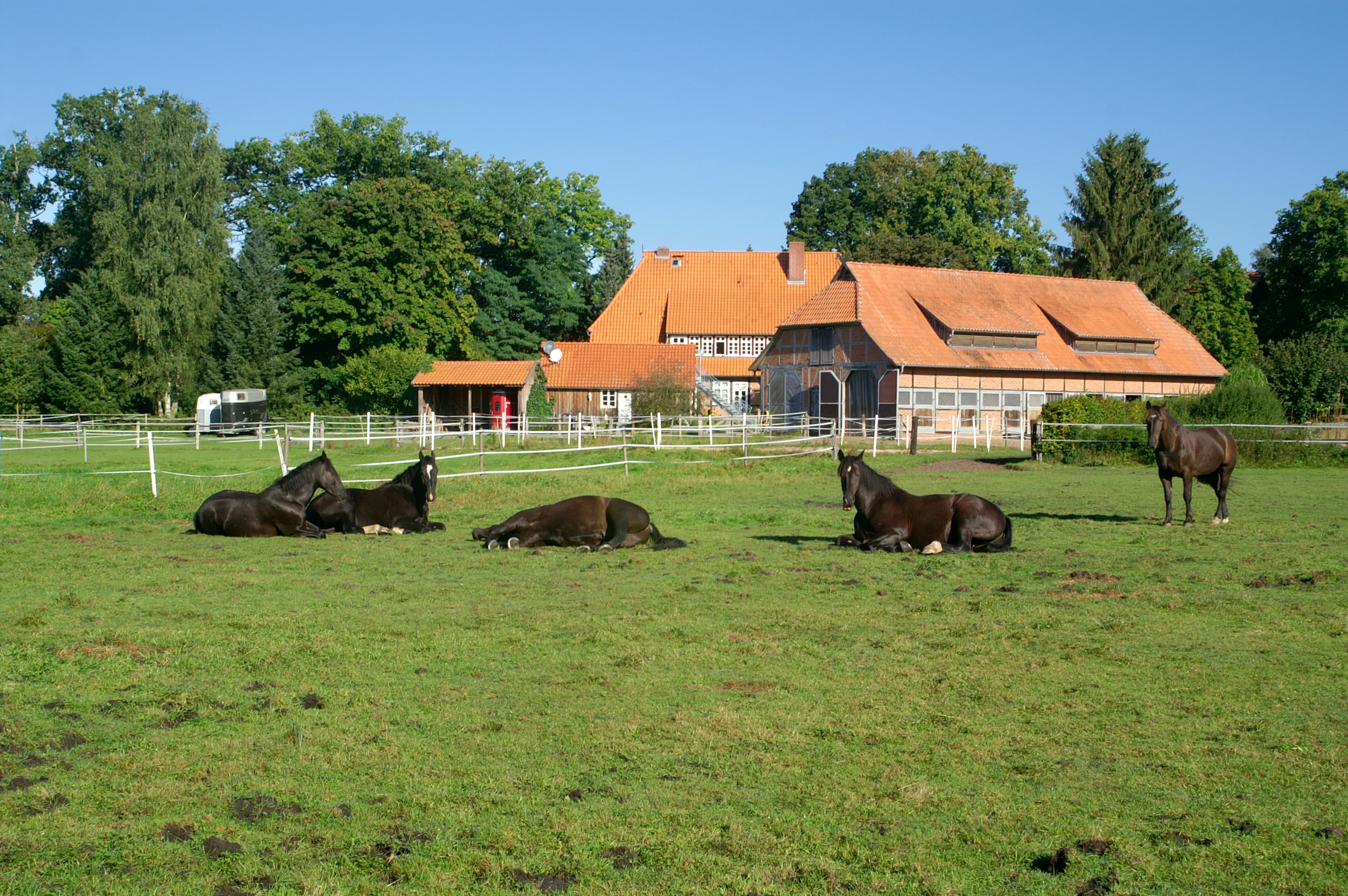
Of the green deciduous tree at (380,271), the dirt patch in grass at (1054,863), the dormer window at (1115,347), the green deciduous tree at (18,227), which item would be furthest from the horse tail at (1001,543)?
the green deciduous tree at (18,227)

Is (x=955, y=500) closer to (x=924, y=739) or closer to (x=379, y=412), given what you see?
(x=924, y=739)

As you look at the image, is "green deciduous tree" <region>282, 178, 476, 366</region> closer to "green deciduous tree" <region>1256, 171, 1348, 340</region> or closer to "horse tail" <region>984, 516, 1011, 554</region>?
"green deciduous tree" <region>1256, 171, 1348, 340</region>

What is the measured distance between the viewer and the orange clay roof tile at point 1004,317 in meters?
42.5

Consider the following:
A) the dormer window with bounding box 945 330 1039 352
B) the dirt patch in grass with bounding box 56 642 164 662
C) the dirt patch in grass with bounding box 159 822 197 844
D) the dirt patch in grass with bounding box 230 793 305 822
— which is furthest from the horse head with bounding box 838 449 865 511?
the dormer window with bounding box 945 330 1039 352

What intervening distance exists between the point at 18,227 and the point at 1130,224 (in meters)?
67.4

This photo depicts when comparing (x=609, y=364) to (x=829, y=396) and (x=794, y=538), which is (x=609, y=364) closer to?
(x=829, y=396)

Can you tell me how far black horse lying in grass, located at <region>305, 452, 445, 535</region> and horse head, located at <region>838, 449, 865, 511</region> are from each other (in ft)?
18.0

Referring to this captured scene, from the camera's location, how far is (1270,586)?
9.62 m

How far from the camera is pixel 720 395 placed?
5403 centimetres

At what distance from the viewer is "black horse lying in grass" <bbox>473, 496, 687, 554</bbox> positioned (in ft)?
41.1

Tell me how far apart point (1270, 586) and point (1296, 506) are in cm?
890

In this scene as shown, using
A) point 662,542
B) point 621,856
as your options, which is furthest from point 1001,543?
point 621,856

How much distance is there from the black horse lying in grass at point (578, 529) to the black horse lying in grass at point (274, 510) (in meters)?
2.87

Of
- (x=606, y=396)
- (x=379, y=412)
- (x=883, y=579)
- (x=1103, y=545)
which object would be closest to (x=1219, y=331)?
(x=606, y=396)
